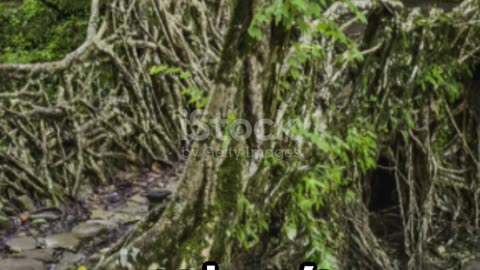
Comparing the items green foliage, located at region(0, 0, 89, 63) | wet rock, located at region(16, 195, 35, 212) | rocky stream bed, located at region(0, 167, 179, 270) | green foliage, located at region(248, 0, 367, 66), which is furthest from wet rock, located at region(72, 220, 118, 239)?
green foliage, located at region(0, 0, 89, 63)

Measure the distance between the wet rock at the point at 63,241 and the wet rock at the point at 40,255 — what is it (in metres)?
0.08

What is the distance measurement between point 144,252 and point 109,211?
1.97 meters

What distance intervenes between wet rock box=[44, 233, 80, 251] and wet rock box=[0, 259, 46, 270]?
0.27m

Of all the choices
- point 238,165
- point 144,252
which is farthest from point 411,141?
point 144,252

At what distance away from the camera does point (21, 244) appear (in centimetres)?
404

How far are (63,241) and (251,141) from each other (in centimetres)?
192

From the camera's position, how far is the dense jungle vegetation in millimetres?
2840

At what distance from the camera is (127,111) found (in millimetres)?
5883

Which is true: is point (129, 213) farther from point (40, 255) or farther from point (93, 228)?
point (40, 255)

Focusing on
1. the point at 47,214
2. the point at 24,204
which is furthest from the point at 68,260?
the point at 24,204

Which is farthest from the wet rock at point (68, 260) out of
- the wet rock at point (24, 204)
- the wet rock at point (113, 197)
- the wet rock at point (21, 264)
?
the wet rock at point (113, 197)

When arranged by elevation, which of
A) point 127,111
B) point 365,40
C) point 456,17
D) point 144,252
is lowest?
point 144,252

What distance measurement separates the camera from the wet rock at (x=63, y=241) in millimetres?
4035

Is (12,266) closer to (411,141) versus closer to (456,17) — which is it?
(411,141)
